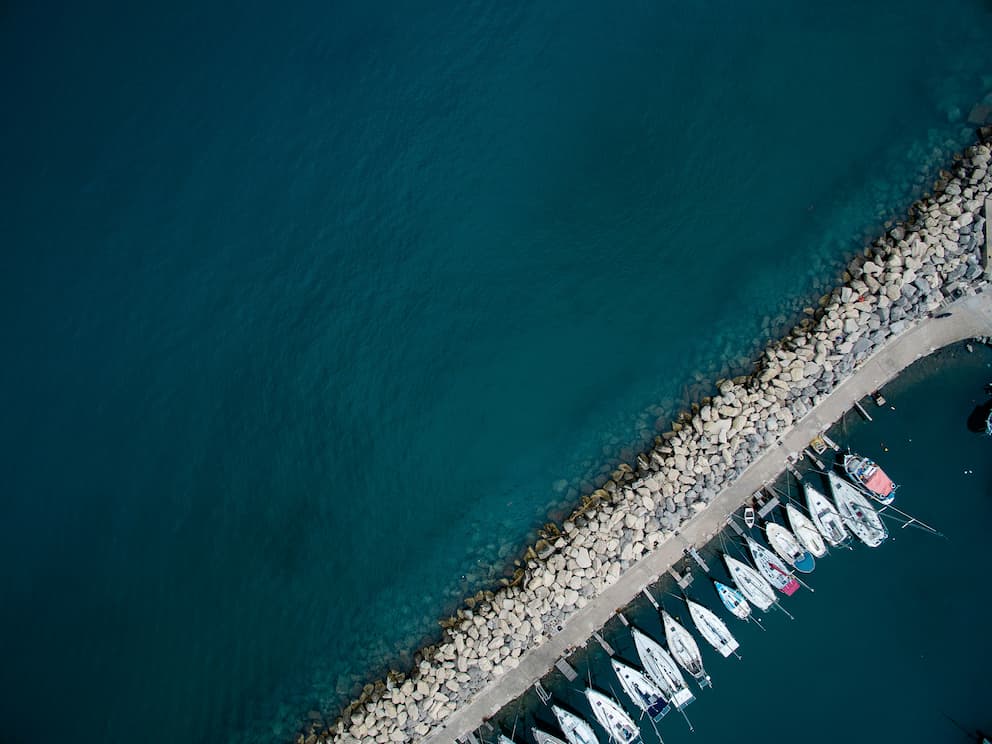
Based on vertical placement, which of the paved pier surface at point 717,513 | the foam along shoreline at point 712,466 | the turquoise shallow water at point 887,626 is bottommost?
the turquoise shallow water at point 887,626

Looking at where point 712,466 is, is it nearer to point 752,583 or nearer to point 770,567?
point 770,567

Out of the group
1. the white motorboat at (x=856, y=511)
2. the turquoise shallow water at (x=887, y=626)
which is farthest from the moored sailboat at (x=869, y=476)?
the turquoise shallow water at (x=887, y=626)

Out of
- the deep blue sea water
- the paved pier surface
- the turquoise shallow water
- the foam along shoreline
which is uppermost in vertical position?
the deep blue sea water

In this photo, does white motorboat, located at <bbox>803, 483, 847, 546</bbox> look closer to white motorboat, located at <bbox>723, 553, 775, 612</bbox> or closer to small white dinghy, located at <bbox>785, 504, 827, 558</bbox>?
small white dinghy, located at <bbox>785, 504, 827, 558</bbox>

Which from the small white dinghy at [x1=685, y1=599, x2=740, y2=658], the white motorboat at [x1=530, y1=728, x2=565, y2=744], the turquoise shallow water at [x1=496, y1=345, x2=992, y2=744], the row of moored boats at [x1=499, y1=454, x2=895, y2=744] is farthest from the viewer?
the turquoise shallow water at [x1=496, y1=345, x2=992, y2=744]

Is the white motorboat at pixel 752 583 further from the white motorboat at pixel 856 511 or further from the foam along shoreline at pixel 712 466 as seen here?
the white motorboat at pixel 856 511

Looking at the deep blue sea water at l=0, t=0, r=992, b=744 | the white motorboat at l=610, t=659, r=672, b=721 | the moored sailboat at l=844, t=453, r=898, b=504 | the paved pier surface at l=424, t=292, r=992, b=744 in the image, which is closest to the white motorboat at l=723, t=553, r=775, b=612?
the paved pier surface at l=424, t=292, r=992, b=744
